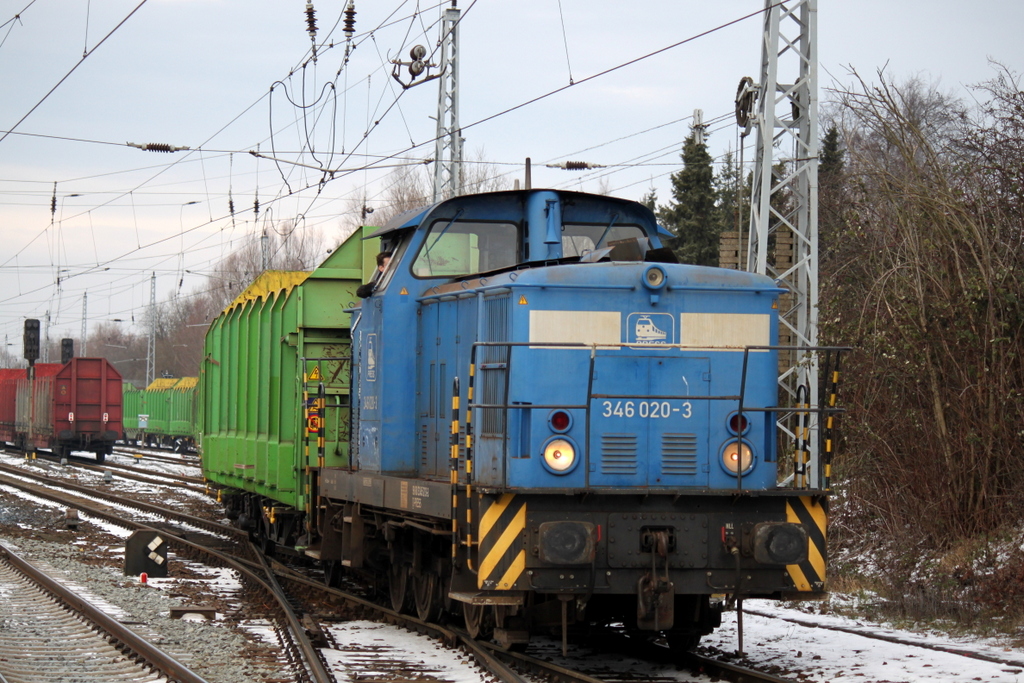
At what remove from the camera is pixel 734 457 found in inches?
295

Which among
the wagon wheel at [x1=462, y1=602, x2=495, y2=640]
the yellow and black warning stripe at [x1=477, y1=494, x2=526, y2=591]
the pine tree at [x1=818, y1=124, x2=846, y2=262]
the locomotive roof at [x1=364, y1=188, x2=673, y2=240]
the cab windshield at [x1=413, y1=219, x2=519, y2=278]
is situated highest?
the pine tree at [x1=818, y1=124, x2=846, y2=262]

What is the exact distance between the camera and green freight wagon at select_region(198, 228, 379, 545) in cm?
1172

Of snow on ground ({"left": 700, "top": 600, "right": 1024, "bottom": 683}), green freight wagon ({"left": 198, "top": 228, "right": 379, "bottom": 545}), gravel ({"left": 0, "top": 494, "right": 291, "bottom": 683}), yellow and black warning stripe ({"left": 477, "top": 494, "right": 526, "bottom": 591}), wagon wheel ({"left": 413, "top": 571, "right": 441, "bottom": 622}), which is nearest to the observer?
yellow and black warning stripe ({"left": 477, "top": 494, "right": 526, "bottom": 591})

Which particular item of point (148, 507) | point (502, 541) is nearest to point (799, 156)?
point (502, 541)

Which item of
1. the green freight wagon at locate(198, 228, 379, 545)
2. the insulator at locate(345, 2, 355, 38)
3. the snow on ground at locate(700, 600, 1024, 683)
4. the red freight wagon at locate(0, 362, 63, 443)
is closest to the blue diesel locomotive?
the snow on ground at locate(700, 600, 1024, 683)

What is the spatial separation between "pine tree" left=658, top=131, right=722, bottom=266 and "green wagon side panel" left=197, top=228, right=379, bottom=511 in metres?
23.1

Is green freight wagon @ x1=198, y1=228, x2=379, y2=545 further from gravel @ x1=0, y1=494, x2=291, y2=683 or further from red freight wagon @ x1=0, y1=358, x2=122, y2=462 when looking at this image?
red freight wagon @ x1=0, y1=358, x2=122, y2=462

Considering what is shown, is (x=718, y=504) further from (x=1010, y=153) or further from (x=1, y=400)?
(x=1, y=400)

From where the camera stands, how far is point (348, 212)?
4900 centimetres

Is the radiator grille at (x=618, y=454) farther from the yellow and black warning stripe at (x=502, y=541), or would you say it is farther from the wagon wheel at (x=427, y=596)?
the wagon wheel at (x=427, y=596)

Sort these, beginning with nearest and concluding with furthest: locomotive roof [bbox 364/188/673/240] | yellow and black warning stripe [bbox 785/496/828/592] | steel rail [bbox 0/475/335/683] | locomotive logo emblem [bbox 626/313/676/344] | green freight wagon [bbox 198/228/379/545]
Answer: yellow and black warning stripe [bbox 785/496/828/592] < locomotive logo emblem [bbox 626/313/676/344] < steel rail [bbox 0/475/335/683] < locomotive roof [bbox 364/188/673/240] < green freight wagon [bbox 198/228/379/545]

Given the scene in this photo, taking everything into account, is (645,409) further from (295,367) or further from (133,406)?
(133,406)

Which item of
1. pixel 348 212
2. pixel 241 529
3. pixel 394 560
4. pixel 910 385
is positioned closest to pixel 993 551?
pixel 910 385

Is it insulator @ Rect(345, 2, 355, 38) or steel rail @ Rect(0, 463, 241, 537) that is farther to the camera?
steel rail @ Rect(0, 463, 241, 537)
